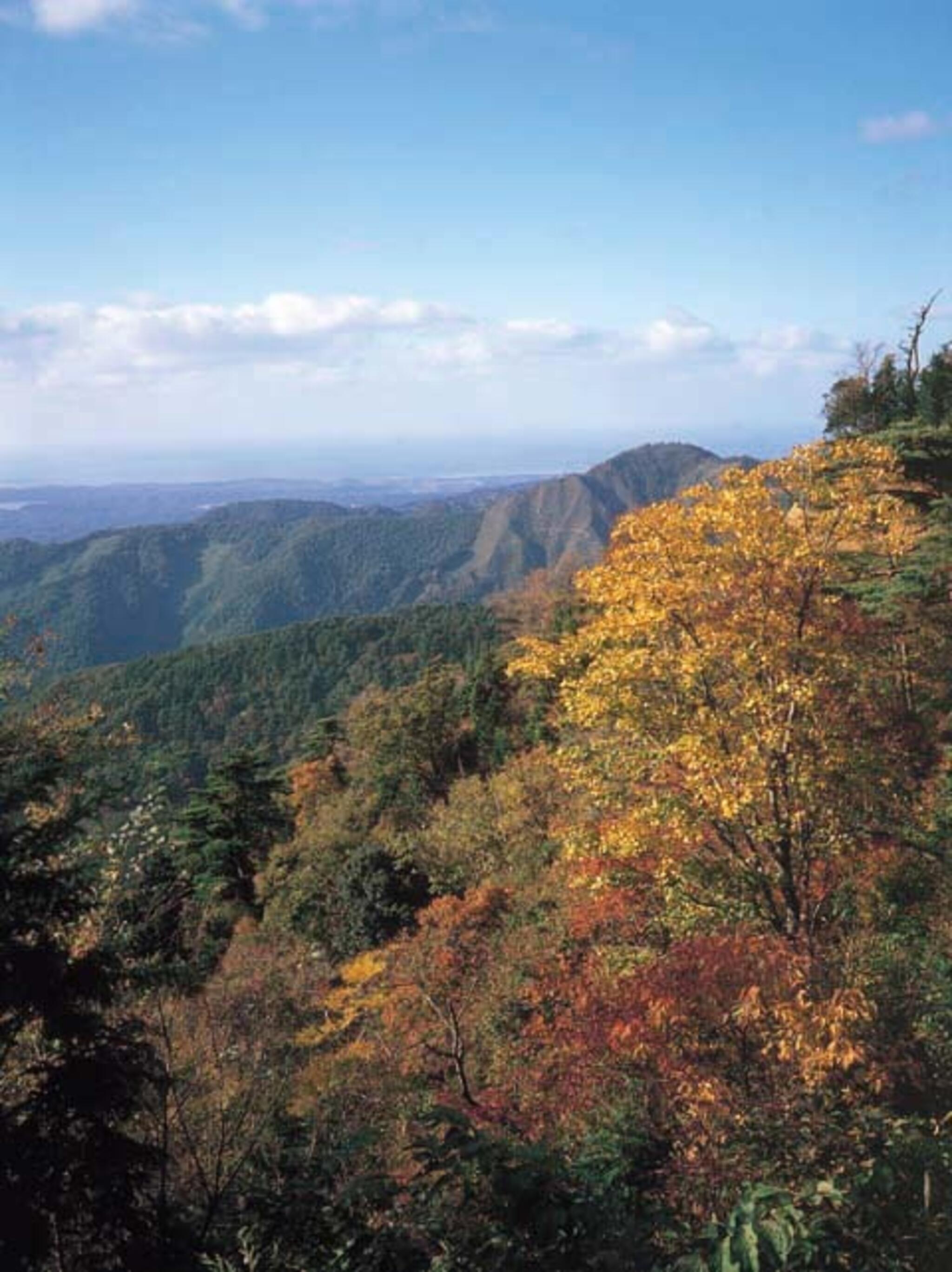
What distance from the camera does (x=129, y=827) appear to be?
991 centimetres

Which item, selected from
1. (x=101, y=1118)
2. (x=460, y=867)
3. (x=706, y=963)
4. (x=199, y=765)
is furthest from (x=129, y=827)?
(x=199, y=765)

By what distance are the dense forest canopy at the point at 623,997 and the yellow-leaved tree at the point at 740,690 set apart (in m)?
0.06

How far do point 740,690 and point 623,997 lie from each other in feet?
13.0

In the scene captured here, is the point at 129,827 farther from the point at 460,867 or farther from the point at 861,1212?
the point at 460,867

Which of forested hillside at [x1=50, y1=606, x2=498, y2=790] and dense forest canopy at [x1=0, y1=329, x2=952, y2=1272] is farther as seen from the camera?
forested hillside at [x1=50, y1=606, x2=498, y2=790]

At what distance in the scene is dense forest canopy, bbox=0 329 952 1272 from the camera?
206 inches

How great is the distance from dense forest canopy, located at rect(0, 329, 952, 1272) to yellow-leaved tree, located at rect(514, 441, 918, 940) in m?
0.06

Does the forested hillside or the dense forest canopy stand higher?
the dense forest canopy

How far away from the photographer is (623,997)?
910cm

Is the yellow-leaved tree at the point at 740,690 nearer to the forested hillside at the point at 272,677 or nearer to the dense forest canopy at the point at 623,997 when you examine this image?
the dense forest canopy at the point at 623,997

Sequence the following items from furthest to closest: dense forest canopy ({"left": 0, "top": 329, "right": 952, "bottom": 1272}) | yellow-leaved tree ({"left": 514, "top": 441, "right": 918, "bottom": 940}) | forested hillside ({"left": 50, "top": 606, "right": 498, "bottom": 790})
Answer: forested hillside ({"left": 50, "top": 606, "right": 498, "bottom": 790}) < yellow-leaved tree ({"left": 514, "top": 441, "right": 918, "bottom": 940}) < dense forest canopy ({"left": 0, "top": 329, "right": 952, "bottom": 1272})

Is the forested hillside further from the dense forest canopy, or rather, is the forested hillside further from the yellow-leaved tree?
the yellow-leaved tree

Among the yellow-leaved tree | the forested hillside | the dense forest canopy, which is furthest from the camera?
the forested hillside

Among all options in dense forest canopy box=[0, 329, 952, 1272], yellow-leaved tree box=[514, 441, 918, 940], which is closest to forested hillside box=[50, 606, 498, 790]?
dense forest canopy box=[0, 329, 952, 1272]
